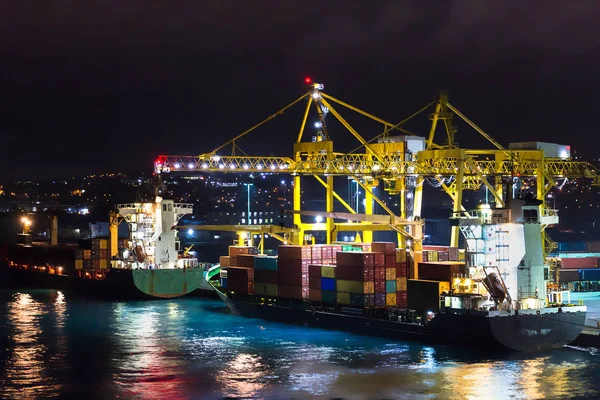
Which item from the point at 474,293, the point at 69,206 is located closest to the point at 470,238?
the point at 474,293

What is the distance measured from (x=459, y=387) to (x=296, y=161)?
24.8 metres

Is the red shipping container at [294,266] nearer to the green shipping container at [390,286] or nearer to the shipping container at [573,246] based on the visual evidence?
the green shipping container at [390,286]

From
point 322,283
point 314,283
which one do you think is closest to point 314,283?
point 314,283

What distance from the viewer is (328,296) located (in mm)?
41312

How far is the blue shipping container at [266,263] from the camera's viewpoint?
45.3 m

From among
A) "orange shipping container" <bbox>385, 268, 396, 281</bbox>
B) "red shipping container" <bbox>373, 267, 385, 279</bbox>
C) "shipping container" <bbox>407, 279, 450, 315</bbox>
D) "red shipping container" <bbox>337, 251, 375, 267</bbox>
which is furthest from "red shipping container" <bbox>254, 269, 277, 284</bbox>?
"shipping container" <bbox>407, 279, 450, 315</bbox>

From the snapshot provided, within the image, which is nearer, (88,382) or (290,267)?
(88,382)

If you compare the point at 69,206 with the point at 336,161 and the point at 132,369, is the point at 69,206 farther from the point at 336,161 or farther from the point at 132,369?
the point at 132,369

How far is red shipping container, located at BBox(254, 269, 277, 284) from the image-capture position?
4500 cm

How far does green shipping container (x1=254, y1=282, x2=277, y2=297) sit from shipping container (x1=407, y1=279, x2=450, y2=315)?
897cm

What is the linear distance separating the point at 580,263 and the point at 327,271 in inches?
840

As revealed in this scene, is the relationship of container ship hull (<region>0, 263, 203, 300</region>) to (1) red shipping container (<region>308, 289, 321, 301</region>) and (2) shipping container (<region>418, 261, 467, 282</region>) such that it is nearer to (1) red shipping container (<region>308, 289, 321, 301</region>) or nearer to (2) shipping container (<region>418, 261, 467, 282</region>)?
(1) red shipping container (<region>308, 289, 321, 301</region>)

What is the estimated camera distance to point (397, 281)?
3975 centimetres

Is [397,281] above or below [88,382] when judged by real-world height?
above
